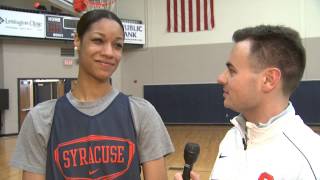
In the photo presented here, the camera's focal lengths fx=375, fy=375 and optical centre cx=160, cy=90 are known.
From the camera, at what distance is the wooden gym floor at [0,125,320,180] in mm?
5429

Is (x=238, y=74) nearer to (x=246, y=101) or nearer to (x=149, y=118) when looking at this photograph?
(x=246, y=101)

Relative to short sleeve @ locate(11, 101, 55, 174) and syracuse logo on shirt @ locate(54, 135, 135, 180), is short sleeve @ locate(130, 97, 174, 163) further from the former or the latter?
→ short sleeve @ locate(11, 101, 55, 174)

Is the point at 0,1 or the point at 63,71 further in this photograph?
the point at 63,71

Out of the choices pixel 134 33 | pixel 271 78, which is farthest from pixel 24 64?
pixel 271 78

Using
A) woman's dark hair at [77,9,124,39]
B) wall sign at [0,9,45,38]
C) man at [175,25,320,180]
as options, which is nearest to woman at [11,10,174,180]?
woman's dark hair at [77,9,124,39]

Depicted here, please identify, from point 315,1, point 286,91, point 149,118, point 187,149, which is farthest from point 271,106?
point 315,1

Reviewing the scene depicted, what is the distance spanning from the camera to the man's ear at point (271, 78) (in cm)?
135

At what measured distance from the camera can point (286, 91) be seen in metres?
1.40

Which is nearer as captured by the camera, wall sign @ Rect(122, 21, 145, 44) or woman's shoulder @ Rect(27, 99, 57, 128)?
woman's shoulder @ Rect(27, 99, 57, 128)

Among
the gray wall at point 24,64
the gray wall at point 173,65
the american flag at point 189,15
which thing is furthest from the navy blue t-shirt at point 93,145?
the american flag at point 189,15

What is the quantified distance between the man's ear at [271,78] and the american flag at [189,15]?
10401 mm

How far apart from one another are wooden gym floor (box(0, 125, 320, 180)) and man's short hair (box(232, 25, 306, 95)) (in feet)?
12.1

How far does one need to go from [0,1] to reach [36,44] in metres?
A: 1.41

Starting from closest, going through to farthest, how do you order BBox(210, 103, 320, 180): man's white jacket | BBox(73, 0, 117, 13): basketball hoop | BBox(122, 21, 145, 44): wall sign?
BBox(210, 103, 320, 180): man's white jacket, BBox(73, 0, 117, 13): basketball hoop, BBox(122, 21, 145, 44): wall sign
